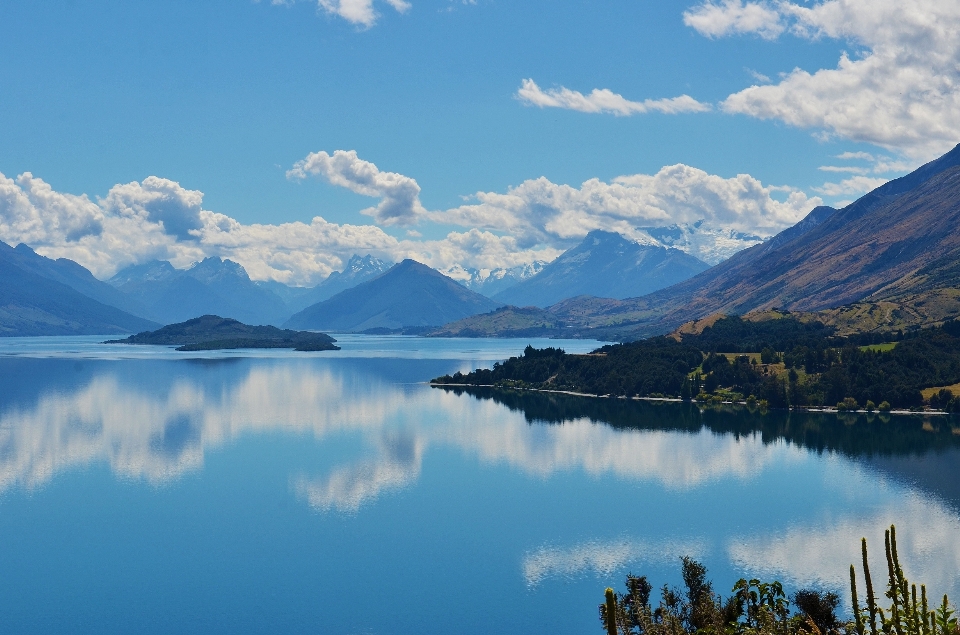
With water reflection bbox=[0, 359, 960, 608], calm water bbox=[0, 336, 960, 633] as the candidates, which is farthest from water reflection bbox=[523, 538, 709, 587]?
calm water bbox=[0, 336, 960, 633]

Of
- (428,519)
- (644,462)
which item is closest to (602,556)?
(428,519)

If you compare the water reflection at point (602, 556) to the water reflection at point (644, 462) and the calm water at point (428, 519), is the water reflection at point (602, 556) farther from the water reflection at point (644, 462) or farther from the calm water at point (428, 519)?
the calm water at point (428, 519)

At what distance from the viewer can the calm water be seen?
79.8 metres

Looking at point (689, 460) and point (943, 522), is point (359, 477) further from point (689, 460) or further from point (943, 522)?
point (943, 522)

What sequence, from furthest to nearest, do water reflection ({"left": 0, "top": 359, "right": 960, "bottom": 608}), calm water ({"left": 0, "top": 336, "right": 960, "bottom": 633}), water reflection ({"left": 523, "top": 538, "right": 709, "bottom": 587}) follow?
water reflection ({"left": 0, "top": 359, "right": 960, "bottom": 608}) → water reflection ({"left": 523, "top": 538, "right": 709, "bottom": 587}) → calm water ({"left": 0, "top": 336, "right": 960, "bottom": 633})

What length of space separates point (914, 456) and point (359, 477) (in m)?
88.6

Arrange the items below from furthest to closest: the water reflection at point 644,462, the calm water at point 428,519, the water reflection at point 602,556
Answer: the water reflection at point 644,462 → the water reflection at point 602,556 → the calm water at point 428,519

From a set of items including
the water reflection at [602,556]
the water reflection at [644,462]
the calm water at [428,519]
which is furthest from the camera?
the water reflection at [644,462]

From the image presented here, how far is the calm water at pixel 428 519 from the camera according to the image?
79.8 meters

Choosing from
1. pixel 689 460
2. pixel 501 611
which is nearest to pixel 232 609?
pixel 501 611

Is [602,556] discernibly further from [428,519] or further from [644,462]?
[644,462]

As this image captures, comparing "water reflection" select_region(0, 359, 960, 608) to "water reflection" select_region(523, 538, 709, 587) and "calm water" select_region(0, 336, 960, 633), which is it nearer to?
"water reflection" select_region(523, 538, 709, 587)

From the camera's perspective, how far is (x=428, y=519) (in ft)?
357

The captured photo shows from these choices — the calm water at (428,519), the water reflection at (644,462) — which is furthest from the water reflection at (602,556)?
the calm water at (428,519)
